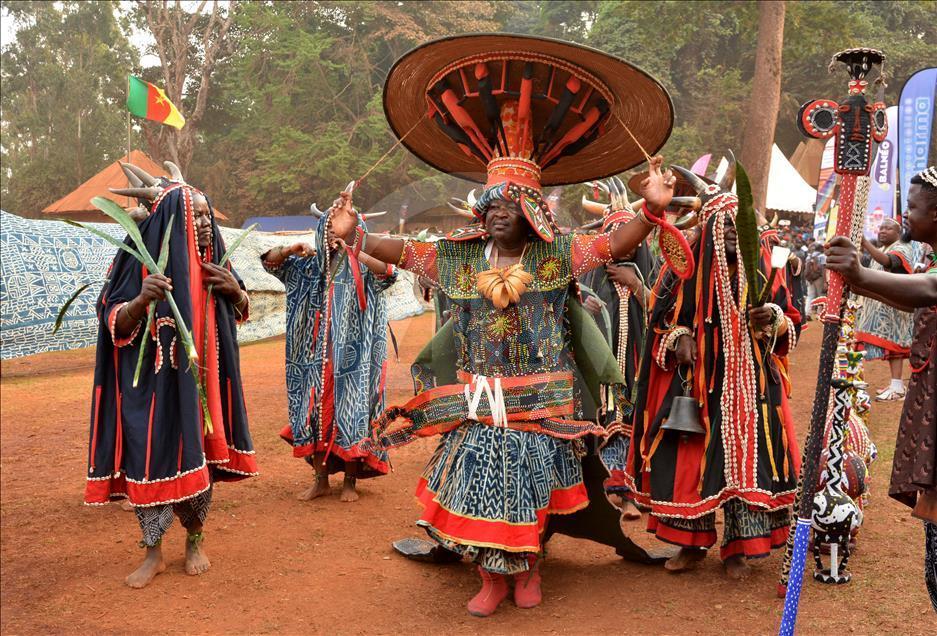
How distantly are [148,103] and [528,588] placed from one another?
748 cm

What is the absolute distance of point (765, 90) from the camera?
16062 millimetres

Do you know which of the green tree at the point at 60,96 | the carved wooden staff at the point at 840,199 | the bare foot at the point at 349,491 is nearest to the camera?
the carved wooden staff at the point at 840,199

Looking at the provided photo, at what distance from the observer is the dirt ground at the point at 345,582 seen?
445 centimetres

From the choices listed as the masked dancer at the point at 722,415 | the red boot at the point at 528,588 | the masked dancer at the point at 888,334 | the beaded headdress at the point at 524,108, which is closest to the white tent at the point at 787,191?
the masked dancer at the point at 888,334

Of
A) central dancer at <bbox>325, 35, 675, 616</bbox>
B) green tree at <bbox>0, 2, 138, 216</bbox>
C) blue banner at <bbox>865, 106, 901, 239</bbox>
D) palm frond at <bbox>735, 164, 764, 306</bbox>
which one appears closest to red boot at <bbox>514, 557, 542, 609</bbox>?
central dancer at <bbox>325, 35, 675, 616</bbox>

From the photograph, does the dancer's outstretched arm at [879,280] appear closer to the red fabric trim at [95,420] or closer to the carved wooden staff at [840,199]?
the carved wooden staff at [840,199]

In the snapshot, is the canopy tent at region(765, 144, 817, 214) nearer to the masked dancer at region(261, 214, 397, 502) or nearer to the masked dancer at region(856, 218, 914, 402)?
the masked dancer at region(856, 218, 914, 402)

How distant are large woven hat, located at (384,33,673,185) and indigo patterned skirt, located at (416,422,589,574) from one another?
4.70 ft

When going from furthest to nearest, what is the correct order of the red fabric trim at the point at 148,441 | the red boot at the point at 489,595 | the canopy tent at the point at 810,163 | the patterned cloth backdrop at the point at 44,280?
the canopy tent at the point at 810,163 < the patterned cloth backdrop at the point at 44,280 < the red fabric trim at the point at 148,441 < the red boot at the point at 489,595

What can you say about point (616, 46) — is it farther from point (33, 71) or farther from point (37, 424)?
point (33, 71)

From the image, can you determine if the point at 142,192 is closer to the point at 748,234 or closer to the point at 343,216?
the point at 343,216

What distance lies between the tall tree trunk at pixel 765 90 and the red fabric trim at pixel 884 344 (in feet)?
19.2

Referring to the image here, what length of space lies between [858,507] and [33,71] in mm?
44404

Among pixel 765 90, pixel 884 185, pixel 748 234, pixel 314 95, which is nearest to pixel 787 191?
pixel 765 90
